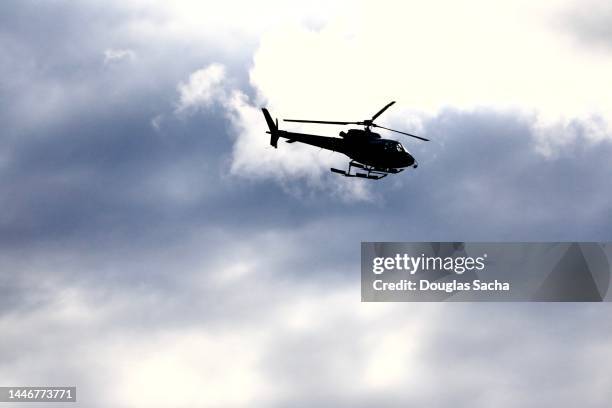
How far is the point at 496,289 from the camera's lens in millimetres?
80625

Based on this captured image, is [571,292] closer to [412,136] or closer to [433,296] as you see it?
[433,296]

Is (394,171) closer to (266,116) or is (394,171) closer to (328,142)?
(328,142)

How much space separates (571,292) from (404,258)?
20.1 m

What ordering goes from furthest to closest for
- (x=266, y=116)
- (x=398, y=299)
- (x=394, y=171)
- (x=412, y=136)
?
(x=266, y=116), (x=394, y=171), (x=412, y=136), (x=398, y=299)

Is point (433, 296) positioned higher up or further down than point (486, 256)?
further down

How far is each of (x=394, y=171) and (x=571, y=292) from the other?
87.1 ft

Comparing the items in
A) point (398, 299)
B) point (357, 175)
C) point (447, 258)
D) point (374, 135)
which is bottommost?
point (398, 299)

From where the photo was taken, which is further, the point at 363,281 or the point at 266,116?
the point at 266,116

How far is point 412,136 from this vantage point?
3297 inches

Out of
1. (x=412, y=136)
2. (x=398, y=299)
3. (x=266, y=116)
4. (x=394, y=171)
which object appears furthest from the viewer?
(x=266, y=116)

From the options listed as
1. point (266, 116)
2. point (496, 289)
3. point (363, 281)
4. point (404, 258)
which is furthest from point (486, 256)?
point (266, 116)

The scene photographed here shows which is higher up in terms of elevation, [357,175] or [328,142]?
[328,142]

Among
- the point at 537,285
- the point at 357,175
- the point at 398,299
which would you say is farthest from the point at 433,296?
the point at 357,175

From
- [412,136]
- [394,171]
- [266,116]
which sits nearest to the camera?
[412,136]
